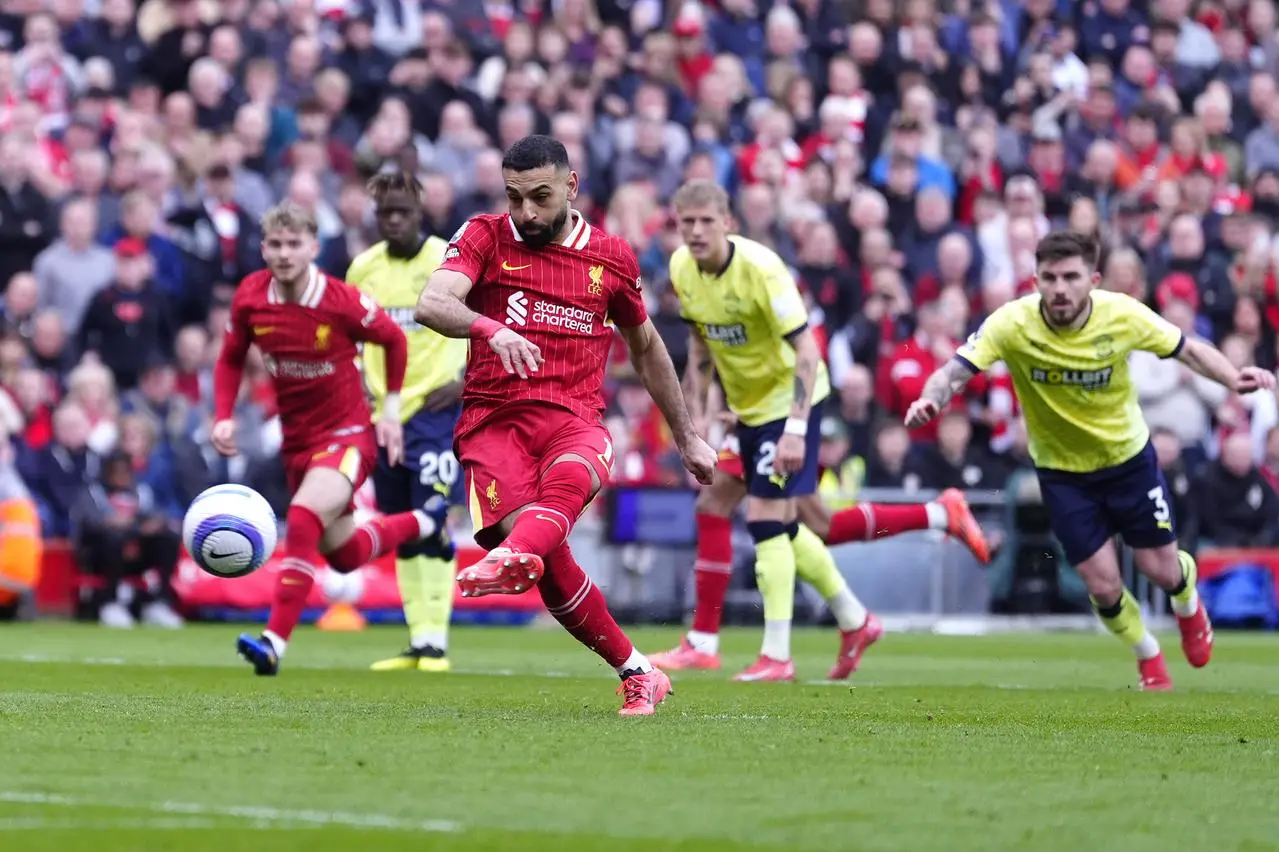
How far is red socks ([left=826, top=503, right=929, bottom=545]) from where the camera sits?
1368cm

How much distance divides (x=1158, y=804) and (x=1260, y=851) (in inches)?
32.5

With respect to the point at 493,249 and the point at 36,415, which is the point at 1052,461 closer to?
the point at 493,249

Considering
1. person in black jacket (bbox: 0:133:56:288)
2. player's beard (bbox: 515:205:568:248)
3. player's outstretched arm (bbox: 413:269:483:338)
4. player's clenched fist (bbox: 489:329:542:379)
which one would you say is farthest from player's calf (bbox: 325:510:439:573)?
person in black jacket (bbox: 0:133:56:288)

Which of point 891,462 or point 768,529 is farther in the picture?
point 891,462

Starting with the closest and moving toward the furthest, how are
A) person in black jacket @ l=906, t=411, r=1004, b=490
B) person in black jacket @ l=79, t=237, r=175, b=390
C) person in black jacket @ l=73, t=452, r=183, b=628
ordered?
person in black jacket @ l=73, t=452, r=183, b=628, person in black jacket @ l=79, t=237, r=175, b=390, person in black jacket @ l=906, t=411, r=1004, b=490

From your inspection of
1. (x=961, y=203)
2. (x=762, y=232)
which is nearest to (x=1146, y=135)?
(x=961, y=203)

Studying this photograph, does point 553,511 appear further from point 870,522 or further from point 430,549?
point 870,522

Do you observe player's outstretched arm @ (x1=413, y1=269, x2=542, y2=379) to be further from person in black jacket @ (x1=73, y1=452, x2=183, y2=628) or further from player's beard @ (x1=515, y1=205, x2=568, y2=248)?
person in black jacket @ (x1=73, y1=452, x2=183, y2=628)

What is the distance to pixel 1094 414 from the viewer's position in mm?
12242

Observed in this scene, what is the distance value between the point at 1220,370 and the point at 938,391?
142 cm

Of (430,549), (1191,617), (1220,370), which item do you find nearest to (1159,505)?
(1191,617)

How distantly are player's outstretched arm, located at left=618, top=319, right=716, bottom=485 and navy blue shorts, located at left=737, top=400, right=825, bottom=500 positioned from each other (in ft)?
11.3

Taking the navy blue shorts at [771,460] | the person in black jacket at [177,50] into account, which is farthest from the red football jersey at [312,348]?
the person in black jacket at [177,50]

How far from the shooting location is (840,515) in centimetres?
1369
